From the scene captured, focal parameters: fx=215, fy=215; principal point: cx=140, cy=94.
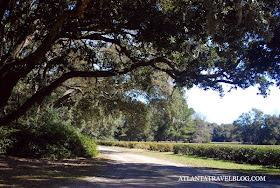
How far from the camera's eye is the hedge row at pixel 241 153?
1462 cm

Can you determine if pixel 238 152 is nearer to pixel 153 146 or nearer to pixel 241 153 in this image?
pixel 241 153

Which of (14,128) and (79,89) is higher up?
(79,89)

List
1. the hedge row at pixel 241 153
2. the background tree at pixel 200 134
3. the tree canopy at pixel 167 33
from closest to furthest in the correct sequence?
the tree canopy at pixel 167 33, the hedge row at pixel 241 153, the background tree at pixel 200 134

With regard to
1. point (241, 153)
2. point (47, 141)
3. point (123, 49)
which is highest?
point (123, 49)

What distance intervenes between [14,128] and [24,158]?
213 centimetres

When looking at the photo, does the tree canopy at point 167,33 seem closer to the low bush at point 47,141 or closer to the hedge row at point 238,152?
the low bush at point 47,141

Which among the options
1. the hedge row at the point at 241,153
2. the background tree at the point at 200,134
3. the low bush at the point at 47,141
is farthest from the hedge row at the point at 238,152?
the background tree at the point at 200,134

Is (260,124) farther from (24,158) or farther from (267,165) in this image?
(24,158)

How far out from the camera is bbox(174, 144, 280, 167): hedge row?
14.6m

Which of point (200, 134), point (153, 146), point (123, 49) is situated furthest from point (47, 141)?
point (200, 134)

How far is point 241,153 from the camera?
1731cm

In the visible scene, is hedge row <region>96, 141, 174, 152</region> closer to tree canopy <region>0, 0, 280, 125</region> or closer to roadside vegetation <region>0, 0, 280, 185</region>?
roadside vegetation <region>0, 0, 280, 185</region>

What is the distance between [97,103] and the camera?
63.0ft

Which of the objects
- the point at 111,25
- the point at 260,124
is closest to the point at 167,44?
the point at 111,25
